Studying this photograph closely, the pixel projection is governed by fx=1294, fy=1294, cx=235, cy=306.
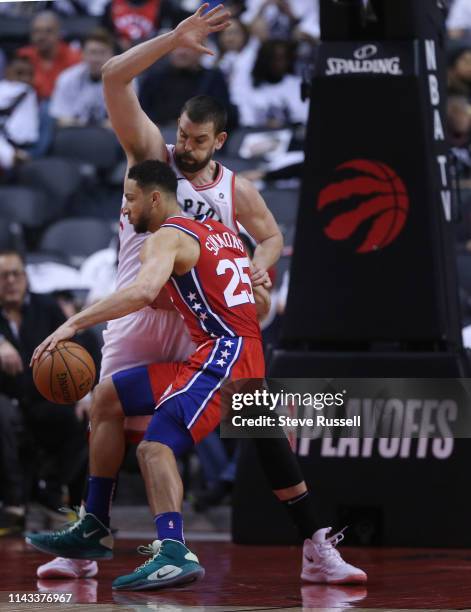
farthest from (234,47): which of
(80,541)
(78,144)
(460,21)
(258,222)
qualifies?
(80,541)

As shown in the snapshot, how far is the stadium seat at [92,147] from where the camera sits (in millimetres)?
11820

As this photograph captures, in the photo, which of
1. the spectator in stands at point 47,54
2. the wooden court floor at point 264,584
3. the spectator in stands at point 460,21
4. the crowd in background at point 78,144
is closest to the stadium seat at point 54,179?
the crowd in background at point 78,144

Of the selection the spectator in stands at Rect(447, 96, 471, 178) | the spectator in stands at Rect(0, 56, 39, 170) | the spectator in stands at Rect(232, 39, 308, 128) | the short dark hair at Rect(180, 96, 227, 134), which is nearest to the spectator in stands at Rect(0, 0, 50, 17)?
the spectator in stands at Rect(0, 56, 39, 170)

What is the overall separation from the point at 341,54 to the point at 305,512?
8.01 ft

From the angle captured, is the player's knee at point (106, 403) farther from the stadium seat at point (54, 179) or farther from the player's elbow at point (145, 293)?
the stadium seat at point (54, 179)

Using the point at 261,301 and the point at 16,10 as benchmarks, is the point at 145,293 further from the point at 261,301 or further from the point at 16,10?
the point at 16,10

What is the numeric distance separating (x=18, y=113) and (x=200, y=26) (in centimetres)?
681

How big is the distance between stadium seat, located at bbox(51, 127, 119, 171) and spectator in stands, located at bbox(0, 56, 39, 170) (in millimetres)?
311

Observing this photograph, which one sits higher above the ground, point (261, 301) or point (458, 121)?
point (458, 121)

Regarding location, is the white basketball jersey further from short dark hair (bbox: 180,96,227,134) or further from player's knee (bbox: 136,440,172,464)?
player's knee (bbox: 136,440,172,464)

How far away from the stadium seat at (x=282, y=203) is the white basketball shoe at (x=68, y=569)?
4.99 metres

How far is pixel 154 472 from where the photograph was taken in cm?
484

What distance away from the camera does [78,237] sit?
10.6 m

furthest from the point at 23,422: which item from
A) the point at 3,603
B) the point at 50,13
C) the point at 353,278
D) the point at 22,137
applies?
the point at 50,13
